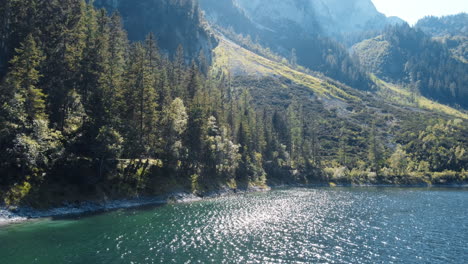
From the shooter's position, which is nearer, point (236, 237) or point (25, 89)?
point (236, 237)

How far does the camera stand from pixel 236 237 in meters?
43.2

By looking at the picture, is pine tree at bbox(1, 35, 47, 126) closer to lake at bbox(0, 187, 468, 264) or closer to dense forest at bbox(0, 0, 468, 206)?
dense forest at bbox(0, 0, 468, 206)

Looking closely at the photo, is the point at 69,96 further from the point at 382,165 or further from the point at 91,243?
the point at 382,165

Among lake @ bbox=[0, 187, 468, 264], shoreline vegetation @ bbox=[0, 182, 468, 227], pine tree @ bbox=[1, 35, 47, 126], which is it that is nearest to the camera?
lake @ bbox=[0, 187, 468, 264]

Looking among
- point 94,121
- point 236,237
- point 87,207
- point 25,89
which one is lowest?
point 236,237

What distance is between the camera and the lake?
34.2 meters

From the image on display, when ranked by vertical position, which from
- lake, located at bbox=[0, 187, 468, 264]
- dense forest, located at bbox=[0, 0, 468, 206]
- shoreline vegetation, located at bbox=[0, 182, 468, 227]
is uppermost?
dense forest, located at bbox=[0, 0, 468, 206]

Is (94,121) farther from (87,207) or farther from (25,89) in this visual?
(87,207)

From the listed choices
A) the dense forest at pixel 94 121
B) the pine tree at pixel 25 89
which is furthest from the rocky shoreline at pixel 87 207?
the pine tree at pixel 25 89

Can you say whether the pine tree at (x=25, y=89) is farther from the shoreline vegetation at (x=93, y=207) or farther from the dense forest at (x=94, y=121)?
the shoreline vegetation at (x=93, y=207)

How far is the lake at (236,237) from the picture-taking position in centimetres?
3416

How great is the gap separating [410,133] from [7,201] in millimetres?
207567

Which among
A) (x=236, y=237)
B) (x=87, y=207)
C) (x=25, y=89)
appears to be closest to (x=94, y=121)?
(x=25, y=89)

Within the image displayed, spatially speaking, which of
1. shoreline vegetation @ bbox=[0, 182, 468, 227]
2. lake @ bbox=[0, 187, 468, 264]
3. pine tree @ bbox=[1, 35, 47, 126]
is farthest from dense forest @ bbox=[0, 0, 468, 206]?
lake @ bbox=[0, 187, 468, 264]
